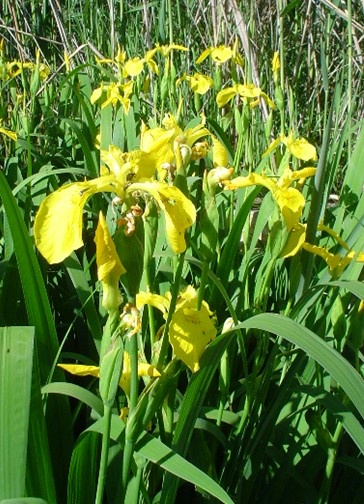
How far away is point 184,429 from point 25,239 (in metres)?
0.28

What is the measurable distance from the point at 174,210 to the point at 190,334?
0.49ft

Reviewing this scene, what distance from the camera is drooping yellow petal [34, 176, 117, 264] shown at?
533 mm

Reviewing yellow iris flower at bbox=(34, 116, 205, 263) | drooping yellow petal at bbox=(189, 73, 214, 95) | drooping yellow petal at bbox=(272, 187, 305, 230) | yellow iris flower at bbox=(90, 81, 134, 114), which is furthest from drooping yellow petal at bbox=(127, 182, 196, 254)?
drooping yellow petal at bbox=(189, 73, 214, 95)

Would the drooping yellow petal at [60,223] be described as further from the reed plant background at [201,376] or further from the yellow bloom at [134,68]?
the yellow bloom at [134,68]

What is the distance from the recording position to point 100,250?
0.55m

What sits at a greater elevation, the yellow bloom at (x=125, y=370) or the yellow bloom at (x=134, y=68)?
the yellow bloom at (x=125, y=370)

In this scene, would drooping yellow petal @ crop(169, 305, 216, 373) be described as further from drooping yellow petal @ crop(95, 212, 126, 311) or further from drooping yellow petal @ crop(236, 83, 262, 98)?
drooping yellow petal @ crop(236, 83, 262, 98)

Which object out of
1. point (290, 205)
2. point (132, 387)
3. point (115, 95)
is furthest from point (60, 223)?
point (115, 95)

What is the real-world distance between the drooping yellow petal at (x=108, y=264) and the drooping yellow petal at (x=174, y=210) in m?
0.05

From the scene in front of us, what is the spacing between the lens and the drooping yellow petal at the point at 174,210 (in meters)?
0.57

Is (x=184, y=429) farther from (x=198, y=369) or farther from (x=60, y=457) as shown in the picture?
(x=60, y=457)

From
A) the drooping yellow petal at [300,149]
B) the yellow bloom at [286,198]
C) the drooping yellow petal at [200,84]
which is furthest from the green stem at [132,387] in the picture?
the drooping yellow petal at [200,84]

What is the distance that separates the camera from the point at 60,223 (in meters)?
0.55

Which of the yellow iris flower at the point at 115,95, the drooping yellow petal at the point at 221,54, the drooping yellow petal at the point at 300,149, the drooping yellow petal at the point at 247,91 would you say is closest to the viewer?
the drooping yellow petal at the point at 300,149
